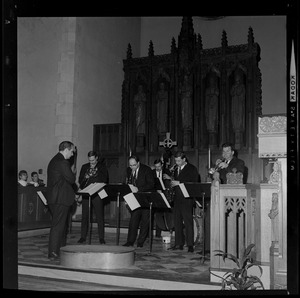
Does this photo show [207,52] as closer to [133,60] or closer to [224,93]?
[224,93]

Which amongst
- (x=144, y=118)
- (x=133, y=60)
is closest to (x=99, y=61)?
(x=133, y=60)

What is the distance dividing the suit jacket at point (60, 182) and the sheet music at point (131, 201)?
2.50ft

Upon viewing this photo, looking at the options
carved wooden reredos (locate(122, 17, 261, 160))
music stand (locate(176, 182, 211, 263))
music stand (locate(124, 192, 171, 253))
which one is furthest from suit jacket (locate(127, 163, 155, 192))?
carved wooden reredos (locate(122, 17, 261, 160))

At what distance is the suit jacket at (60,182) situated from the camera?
19.0 ft

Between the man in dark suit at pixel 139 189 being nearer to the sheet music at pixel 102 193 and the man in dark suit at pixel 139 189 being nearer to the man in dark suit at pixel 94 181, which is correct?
the man in dark suit at pixel 94 181

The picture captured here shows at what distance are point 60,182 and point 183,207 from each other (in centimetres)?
191

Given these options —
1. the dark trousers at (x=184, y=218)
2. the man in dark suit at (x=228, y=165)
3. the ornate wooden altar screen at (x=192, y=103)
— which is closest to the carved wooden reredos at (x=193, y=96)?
the ornate wooden altar screen at (x=192, y=103)

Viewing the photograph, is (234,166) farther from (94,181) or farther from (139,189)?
(94,181)

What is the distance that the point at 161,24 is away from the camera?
557 inches

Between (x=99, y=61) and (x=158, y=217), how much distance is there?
541 centimetres

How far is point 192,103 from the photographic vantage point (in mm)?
11359

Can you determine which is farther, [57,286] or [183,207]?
[183,207]

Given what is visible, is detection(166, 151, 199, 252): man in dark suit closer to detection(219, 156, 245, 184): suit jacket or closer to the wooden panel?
detection(219, 156, 245, 184): suit jacket

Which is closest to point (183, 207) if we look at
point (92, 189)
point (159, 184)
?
point (92, 189)
